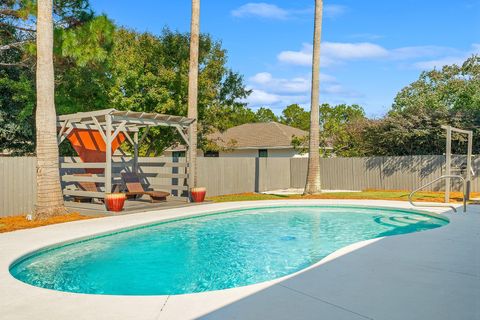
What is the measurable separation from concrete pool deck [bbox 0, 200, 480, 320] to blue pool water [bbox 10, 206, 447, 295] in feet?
3.03

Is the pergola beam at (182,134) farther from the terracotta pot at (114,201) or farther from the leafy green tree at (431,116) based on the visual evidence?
the leafy green tree at (431,116)

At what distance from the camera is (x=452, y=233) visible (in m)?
8.34

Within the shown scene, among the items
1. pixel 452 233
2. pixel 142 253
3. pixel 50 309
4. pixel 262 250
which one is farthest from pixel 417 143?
pixel 50 309

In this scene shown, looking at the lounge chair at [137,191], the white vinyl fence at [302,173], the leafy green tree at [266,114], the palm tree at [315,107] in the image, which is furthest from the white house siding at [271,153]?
the leafy green tree at [266,114]

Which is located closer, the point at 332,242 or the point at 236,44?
the point at 332,242

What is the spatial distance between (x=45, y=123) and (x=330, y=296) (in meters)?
9.41

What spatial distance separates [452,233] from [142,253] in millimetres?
6423

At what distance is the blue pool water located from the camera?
20.1 feet

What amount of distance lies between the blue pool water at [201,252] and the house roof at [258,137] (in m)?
16.4

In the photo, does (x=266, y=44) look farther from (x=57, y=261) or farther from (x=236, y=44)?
(x=57, y=261)

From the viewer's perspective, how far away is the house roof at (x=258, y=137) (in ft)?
95.0

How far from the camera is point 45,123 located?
429 inches

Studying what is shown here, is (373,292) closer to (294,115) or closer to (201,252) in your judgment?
(201,252)

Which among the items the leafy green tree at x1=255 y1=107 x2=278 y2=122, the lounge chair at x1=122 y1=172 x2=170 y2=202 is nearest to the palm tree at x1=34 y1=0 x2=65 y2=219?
the lounge chair at x1=122 y1=172 x2=170 y2=202
